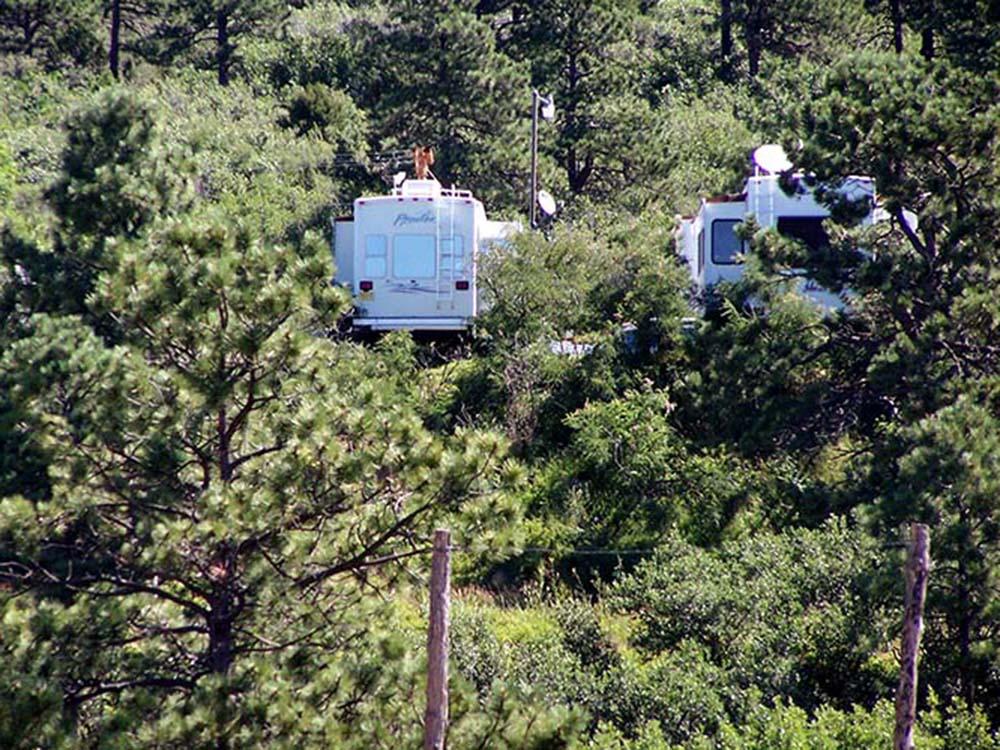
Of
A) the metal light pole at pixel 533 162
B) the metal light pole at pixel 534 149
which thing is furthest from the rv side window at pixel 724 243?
the metal light pole at pixel 533 162

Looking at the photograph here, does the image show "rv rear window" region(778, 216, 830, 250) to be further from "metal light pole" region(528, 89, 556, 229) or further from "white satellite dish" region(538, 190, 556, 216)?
"metal light pole" region(528, 89, 556, 229)

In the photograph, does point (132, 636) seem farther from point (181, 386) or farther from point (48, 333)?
point (48, 333)

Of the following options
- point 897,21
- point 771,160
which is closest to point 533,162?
point 771,160

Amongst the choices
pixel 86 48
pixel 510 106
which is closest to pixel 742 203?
pixel 510 106

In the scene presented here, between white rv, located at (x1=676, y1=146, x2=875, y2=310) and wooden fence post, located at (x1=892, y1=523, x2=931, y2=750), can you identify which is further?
white rv, located at (x1=676, y1=146, x2=875, y2=310)

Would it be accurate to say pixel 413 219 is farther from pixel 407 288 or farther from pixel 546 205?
pixel 546 205

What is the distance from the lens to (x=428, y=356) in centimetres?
2539

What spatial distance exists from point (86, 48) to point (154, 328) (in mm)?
36733

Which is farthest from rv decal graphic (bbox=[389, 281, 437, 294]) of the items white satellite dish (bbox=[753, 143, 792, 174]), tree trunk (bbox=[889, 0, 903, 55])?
tree trunk (bbox=[889, 0, 903, 55])

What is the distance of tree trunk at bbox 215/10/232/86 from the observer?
44.5m

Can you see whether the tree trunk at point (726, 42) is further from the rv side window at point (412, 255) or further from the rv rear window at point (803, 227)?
the rv side window at point (412, 255)

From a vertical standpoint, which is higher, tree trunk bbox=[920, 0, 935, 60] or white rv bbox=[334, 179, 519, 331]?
tree trunk bbox=[920, 0, 935, 60]

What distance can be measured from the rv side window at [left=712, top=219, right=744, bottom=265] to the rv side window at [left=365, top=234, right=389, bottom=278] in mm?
5157

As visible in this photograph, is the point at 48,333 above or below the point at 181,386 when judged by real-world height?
above
